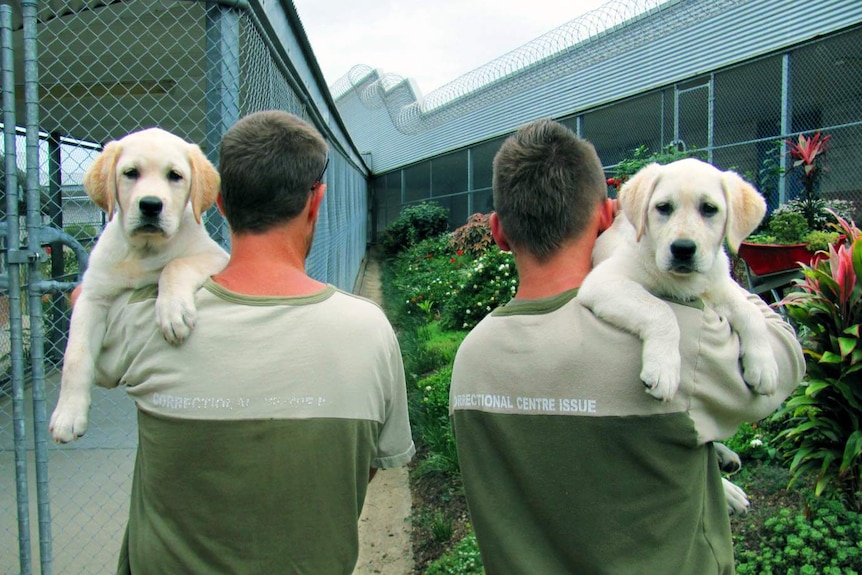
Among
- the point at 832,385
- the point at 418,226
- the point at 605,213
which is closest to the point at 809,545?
the point at 832,385

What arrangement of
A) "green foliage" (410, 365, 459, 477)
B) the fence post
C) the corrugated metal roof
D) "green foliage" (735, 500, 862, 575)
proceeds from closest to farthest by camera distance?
the fence post
"green foliage" (735, 500, 862, 575)
"green foliage" (410, 365, 459, 477)
the corrugated metal roof

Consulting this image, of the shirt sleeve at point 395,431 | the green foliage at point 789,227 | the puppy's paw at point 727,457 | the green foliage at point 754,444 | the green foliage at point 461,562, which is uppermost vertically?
the green foliage at point 789,227

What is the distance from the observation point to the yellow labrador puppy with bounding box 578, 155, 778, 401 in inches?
79.7

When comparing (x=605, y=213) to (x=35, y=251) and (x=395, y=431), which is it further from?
(x=35, y=251)

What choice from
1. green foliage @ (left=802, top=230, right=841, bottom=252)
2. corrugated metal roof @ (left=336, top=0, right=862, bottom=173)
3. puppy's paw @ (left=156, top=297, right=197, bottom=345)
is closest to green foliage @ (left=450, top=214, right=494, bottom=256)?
corrugated metal roof @ (left=336, top=0, right=862, bottom=173)

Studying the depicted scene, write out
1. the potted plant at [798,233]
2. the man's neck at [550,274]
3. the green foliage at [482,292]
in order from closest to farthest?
the man's neck at [550,274], the potted plant at [798,233], the green foliage at [482,292]

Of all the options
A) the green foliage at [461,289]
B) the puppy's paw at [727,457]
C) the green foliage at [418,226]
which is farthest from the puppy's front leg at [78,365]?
the green foliage at [418,226]

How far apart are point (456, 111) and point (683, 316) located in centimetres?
2188

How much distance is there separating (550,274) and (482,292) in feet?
25.0

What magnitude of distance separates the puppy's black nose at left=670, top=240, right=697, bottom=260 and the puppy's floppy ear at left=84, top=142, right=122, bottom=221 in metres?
1.88

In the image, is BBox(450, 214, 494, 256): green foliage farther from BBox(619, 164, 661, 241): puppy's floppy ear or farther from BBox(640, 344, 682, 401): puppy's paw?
BBox(640, 344, 682, 401): puppy's paw

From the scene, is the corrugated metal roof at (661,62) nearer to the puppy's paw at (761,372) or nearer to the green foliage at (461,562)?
the green foliage at (461,562)

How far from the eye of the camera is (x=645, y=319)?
1842 millimetres

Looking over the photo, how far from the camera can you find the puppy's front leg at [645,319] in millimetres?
1562
